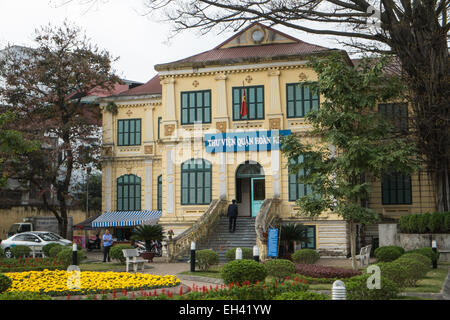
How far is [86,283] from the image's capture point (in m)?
15.1

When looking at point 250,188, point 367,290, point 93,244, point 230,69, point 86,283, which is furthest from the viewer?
point 93,244

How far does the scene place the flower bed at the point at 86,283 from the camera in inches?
554

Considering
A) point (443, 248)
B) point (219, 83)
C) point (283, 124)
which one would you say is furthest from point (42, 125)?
point (443, 248)

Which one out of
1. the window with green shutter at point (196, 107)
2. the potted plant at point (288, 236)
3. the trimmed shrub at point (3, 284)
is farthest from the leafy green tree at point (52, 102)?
the trimmed shrub at point (3, 284)

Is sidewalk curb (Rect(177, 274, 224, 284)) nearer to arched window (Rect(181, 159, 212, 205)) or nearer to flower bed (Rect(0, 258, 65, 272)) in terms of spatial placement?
flower bed (Rect(0, 258, 65, 272))

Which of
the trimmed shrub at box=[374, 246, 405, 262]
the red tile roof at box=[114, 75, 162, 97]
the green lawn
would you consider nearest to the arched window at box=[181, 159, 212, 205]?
the red tile roof at box=[114, 75, 162, 97]

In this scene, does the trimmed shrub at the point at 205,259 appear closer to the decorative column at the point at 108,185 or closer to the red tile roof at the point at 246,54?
the red tile roof at the point at 246,54

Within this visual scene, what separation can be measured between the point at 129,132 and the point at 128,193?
3.88m

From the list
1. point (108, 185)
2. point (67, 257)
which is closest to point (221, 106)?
point (108, 185)

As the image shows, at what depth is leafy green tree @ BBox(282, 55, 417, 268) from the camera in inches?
738

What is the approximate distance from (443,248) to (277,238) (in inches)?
243

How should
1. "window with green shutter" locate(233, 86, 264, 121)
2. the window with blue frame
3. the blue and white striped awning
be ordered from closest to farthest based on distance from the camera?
the window with blue frame → "window with green shutter" locate(233, 86, 264, 121) → the blue and white striped awning

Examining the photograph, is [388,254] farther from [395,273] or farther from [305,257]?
[395,273]

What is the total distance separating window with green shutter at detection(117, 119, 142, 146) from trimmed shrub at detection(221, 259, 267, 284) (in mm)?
24038
